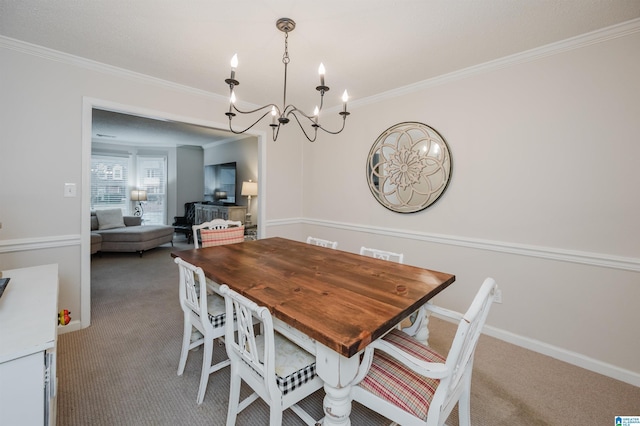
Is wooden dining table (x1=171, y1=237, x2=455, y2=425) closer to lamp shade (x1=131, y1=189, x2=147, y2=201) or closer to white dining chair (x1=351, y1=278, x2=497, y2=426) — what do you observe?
white dining chair (x1=351, y1=278, x2=497, y2=426)

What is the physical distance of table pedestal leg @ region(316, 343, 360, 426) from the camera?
1.08m

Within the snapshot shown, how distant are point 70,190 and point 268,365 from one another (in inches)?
99.8

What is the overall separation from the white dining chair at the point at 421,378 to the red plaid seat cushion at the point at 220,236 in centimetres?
191

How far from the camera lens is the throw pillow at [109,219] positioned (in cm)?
539

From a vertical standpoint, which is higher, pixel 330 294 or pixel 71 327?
pixel 330 294

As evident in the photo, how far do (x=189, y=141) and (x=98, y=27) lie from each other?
5294 millimetres

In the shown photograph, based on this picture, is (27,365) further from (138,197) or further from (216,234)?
(138,197)

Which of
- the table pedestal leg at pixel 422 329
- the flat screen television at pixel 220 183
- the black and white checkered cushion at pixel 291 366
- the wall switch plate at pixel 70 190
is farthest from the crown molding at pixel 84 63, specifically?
the flat screen television at pixel 220 183

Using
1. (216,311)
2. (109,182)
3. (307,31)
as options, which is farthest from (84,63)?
(109,182)

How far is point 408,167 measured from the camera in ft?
9.68

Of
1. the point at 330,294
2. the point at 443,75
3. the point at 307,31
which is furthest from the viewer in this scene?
the point at 443,75

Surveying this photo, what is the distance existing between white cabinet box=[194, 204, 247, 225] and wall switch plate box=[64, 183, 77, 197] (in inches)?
125

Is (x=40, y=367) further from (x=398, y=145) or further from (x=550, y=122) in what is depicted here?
(x=550, y=122)

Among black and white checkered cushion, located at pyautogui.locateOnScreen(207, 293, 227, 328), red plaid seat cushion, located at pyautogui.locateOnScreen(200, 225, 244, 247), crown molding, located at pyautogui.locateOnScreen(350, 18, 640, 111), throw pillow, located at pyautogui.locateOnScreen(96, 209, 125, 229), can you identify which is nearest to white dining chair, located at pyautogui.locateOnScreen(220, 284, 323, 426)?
black and white checkered cushion, located at pyautogui.locateOnScreen(207, 293, 227, 328)
